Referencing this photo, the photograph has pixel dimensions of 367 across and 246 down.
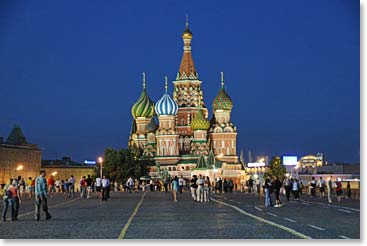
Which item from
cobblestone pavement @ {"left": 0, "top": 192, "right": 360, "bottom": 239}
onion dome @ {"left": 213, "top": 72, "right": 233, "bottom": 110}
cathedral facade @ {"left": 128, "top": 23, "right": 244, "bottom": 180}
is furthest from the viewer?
onion dome @ {"left": 213, "top": 72, "right": 233, "bottom": 110}

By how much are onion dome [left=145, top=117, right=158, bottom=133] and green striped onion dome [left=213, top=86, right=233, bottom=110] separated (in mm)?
11456

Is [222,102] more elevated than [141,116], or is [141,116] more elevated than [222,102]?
[222,102]

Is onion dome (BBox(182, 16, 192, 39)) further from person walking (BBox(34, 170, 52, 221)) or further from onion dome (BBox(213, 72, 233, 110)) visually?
person walking (BBox(34, 170, 52, 221))

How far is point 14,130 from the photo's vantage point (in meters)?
174

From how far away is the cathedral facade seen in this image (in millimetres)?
143250

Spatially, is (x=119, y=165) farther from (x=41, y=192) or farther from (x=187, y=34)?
(x=41, y=192)

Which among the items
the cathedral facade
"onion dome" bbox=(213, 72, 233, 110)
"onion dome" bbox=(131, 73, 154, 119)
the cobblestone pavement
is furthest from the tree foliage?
the cobblestone pavement

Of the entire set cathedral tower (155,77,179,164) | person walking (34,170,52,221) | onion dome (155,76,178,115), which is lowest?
Result: person walking (34,170,52,221)

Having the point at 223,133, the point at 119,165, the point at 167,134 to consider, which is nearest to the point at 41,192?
the point at 119,165

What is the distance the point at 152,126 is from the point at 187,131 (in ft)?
23.4

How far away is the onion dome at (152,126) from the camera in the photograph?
152875 mm

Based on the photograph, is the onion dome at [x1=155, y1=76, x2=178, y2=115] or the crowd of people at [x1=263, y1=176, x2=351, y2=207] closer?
the crowd of people at [x1=263, y1=176, x2=351, y2=207]

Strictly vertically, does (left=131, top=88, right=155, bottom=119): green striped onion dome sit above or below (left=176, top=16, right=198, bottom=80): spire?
below

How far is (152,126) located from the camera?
154m
